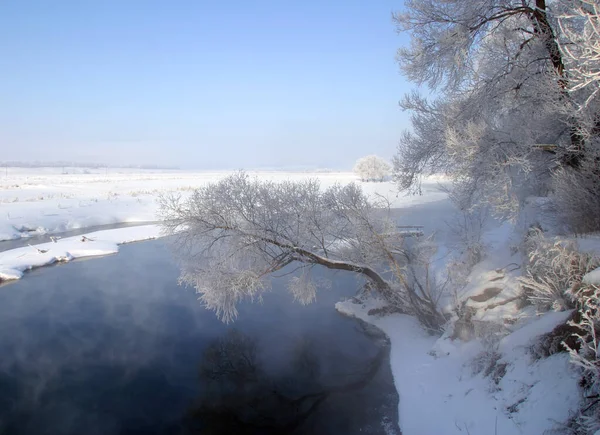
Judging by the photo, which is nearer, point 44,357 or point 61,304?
point 44,357

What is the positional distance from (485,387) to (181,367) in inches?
294

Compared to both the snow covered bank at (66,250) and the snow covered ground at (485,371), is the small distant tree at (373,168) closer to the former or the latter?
the snow covered bank at (66,250)

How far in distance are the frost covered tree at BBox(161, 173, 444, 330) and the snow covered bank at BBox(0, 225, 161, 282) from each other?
11689 millimetres

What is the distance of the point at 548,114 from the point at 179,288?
47.4ft

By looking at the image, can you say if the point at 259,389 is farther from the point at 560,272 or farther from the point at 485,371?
the point at 560,272

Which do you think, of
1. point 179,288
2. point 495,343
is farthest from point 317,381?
point 179,288

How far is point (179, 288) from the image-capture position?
16.7 meters

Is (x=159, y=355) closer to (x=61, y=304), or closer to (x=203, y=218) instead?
(x=203, y=218)

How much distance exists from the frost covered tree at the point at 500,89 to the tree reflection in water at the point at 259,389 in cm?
558

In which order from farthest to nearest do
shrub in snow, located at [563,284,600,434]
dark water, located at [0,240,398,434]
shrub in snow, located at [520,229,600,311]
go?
dark water, located at [0,240,398,434], shrub in snow, located at [520,229,600,311], shrub in snow, located at [563,284,600,434]

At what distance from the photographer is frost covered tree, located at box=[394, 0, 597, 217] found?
7234mm

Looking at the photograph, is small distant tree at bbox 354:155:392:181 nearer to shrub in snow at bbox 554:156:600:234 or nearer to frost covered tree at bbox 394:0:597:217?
frost covered tree at bbox 394:0:597:217

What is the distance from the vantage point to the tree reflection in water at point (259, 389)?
313 inches

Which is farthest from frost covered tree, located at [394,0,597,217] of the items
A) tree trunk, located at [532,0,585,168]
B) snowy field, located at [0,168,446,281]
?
snowy field, located at [0,168,446,281]
